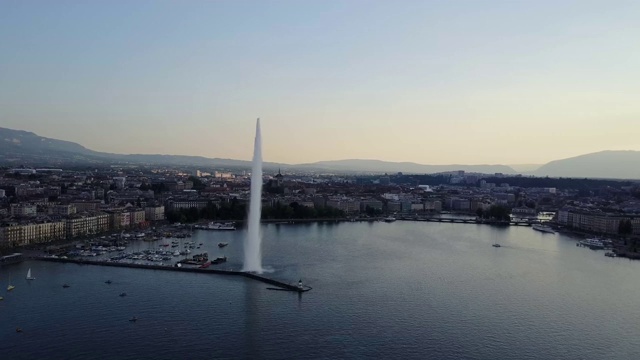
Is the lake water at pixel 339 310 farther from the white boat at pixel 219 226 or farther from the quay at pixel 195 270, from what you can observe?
the white boat at pixel 219 226

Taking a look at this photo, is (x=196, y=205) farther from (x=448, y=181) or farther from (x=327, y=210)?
(x=448, y=181)

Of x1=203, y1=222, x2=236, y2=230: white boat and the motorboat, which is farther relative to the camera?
x1=203, y1=222, x2=236, y2=230: white boat

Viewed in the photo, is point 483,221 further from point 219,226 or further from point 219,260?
point 219,260

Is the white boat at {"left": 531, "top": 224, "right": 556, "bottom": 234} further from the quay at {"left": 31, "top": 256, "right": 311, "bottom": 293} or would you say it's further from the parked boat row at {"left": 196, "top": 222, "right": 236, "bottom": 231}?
the quay at {"left": 31, "top": 256, "right": 311, "bottom": 293}

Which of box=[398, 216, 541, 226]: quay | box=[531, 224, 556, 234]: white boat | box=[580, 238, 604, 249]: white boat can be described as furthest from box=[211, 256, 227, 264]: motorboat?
box=[398, 216, 541, 226]: quay

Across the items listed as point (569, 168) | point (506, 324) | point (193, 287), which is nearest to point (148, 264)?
point (193, 287)

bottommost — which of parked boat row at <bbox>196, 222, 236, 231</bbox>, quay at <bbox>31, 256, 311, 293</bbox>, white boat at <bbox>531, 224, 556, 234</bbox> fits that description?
parked boat row at <bbox>196, 222, 236, 231</bbox>

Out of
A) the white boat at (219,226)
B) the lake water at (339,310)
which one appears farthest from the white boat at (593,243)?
the white boat at (219,226)

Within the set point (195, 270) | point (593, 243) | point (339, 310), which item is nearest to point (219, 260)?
point (195, 270)
